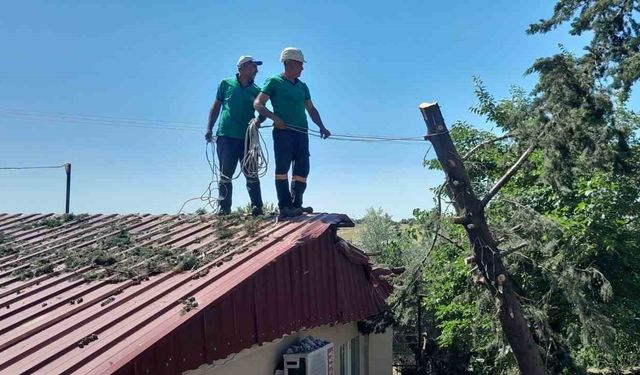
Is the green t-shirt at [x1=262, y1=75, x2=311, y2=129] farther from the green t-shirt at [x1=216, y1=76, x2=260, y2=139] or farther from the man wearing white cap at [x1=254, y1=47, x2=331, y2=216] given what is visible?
the green t-shirt at [x1=216, y1=76, x2=260, y2=139]

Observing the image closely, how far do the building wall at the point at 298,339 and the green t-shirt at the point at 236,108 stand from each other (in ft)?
9.31

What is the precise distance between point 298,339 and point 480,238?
235 centimetres

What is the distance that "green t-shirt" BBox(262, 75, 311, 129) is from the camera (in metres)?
7.07

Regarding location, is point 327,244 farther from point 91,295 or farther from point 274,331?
point 91,295

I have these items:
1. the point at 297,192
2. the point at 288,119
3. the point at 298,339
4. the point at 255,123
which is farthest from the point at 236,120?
the point at 298,339

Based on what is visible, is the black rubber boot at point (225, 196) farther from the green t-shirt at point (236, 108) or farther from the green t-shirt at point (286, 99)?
the green t-shirt at point (286, 99)

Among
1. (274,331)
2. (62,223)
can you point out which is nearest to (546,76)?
(274,331)

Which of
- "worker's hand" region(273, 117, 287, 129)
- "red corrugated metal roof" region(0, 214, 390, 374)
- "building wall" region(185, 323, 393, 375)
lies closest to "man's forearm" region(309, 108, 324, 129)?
"worker's hand" region(273, 117, 287, 129)

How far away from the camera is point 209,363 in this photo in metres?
4.43

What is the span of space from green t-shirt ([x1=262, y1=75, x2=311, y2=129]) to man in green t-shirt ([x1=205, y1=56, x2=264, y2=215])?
19.5 inches

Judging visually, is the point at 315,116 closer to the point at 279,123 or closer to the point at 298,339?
the point at 279,123

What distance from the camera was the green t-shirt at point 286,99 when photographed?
7070 mm

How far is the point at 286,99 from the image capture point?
7.13 meters

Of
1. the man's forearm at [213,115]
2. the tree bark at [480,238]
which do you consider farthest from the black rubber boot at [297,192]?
the tree bark at [480,238]
